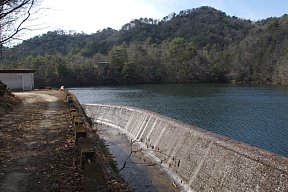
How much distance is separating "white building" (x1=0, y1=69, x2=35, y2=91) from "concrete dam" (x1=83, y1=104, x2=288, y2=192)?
20.2 metres

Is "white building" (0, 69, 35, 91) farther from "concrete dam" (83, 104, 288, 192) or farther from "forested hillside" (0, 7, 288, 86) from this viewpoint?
"forested hillside" (0, 7, 288, 86)

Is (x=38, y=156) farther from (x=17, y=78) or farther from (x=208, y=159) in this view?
(x=17, y=78)

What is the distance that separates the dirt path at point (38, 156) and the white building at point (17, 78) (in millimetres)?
23009

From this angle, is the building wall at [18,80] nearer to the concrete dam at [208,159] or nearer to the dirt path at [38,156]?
the concrete dam at [208,159]

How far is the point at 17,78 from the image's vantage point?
38.8m

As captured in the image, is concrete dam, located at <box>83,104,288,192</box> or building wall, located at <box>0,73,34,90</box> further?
building wall, located at <box>0,73,34,90</box>

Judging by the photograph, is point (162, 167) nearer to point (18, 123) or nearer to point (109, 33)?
point (18, 123)

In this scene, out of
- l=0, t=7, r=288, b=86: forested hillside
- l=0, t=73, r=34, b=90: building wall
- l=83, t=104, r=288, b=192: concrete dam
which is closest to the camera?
l=83, t=104, r=288, b=192: concrete dam

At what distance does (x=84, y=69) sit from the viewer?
9494cm

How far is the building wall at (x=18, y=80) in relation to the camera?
3784cm

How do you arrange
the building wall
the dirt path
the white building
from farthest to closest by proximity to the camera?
the building wall < the white building < the dirt path

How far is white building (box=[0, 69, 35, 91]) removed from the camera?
37625 millimetres

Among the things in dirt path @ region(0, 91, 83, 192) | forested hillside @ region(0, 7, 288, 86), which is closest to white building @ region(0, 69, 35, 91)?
dirt path @ region(0, 91, 83, 192)

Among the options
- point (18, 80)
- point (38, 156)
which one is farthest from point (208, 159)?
point (18, 80)
